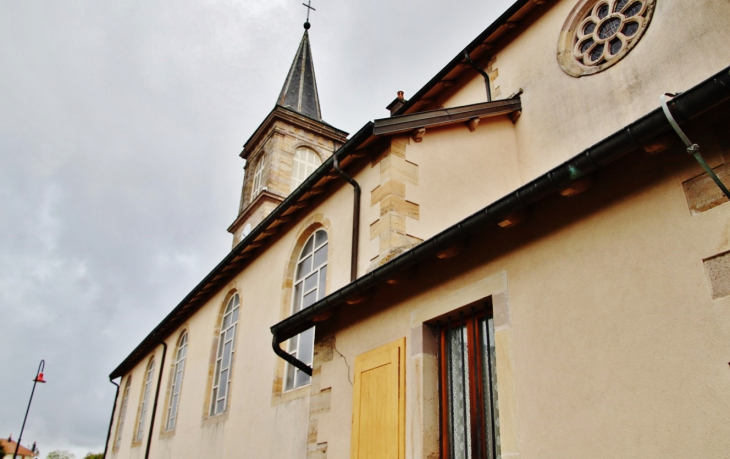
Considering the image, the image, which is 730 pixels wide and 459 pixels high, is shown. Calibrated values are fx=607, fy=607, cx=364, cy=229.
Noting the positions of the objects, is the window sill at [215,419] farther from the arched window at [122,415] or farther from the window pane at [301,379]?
the arched window at [122,415]

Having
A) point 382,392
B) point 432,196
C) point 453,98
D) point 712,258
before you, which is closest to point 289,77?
point 453,98

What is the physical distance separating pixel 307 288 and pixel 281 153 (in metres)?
11.4

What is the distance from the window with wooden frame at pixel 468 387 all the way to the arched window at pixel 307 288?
3827mm

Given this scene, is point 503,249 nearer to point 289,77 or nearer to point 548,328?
point 548,328

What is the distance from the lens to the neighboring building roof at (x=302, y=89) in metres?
22.4

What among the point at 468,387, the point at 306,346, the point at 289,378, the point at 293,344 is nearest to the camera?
the point at 468,387

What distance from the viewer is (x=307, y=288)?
29.8 ft

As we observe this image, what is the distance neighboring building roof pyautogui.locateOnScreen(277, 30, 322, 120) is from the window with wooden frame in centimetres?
1756

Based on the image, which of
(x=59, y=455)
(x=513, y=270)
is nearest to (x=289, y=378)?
(x=513, y=270)

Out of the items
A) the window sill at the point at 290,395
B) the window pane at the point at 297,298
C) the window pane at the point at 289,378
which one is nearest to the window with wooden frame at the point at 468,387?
the window sill at the point at 290,395

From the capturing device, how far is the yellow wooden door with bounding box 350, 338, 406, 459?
Result: 15.9ft

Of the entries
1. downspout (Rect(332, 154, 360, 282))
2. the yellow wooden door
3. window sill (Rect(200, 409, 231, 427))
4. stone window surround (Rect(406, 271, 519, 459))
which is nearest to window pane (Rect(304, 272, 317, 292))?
downspout (Rect(332, 154, 360, 282))

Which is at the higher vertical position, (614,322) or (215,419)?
(215,419)

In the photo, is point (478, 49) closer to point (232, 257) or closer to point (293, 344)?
point (293, 344)
